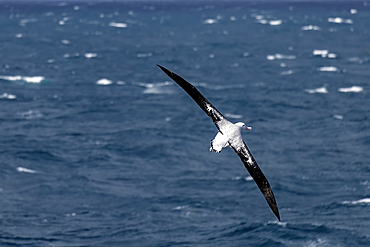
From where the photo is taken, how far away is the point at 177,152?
225 ft

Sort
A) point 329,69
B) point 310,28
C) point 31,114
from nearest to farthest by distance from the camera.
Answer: point 31,114, point 329,69, point 310,28

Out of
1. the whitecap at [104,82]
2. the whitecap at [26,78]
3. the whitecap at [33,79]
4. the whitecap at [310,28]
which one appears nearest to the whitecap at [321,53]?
the whitecap at [310,28]

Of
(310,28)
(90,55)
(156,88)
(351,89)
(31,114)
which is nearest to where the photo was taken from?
(31,114)

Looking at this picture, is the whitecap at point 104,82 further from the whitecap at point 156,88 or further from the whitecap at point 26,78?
the whitecap at point 26,78

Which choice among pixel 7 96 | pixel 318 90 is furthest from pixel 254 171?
pixel 7 96

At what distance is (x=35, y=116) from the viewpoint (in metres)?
81.5

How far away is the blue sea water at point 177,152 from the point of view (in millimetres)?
52000

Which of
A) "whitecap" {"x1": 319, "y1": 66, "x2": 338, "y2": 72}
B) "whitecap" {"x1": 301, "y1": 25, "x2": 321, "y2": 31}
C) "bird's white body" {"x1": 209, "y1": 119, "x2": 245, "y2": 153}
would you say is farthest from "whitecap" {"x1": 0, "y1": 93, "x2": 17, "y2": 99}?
"whitecap" {"x1": 301, "y1": 25, "x2": 321, "y2": 31}

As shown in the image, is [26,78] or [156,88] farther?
[26,78]

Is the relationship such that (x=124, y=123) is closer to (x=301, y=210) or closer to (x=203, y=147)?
(x=203, y=147)

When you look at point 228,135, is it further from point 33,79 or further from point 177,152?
point 33,79

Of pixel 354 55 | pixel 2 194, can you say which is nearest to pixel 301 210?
pixel 2 194

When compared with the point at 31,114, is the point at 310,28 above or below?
below

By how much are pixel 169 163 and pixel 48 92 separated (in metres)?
36.5
